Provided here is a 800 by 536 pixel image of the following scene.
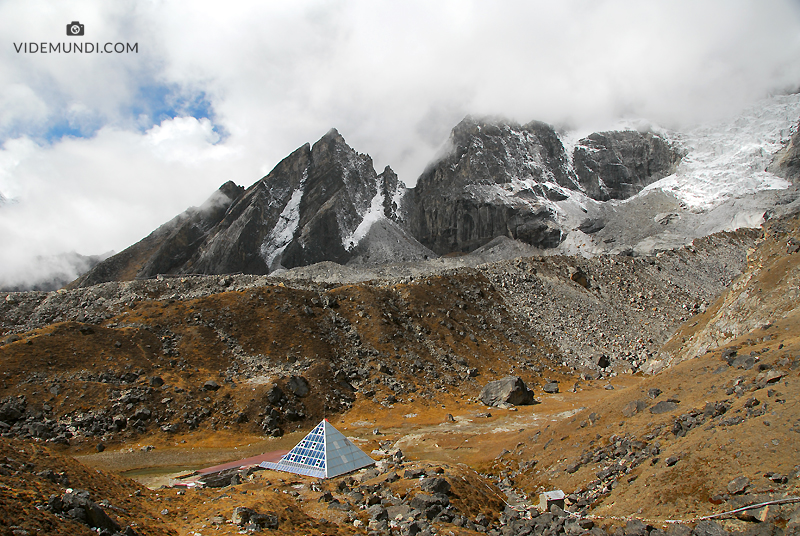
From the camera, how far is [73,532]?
16.0 meters

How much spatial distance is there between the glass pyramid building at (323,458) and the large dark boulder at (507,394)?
3530 centimetres

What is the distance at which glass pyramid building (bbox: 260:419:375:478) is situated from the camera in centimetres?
3556

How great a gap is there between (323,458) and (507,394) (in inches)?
1577

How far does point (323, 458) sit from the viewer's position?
3581 cm

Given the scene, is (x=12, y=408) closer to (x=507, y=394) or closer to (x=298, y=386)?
(x=298, y=386)

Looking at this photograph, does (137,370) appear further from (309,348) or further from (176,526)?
(176,526)

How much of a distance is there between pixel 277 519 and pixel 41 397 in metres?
49.4

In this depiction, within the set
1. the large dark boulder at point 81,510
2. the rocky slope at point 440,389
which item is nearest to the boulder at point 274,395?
the rocky slope at point 440,389

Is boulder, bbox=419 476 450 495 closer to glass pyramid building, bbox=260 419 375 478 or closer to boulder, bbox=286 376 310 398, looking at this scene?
glass pyramid building, bbox=260 419 375 478

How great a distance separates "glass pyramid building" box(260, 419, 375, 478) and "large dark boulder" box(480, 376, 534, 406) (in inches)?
1390

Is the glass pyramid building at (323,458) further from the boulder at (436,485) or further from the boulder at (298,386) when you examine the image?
the boulder at (298,386)

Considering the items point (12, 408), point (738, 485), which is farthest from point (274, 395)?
point (738, 485)

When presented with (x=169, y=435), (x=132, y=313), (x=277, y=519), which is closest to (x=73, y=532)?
(x=277, y=519)

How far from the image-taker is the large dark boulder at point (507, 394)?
68.5 m
